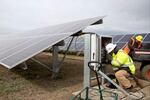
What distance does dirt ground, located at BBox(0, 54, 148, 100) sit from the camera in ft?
23.5

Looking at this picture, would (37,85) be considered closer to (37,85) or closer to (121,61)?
(37,85)

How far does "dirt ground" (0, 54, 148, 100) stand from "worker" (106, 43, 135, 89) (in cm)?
151

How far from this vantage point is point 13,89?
7770 mm

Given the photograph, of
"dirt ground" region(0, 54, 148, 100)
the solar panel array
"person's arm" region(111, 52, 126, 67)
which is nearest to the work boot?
"person's arm" region(111, 52, 126, 67)

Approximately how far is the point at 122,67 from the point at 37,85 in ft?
9.95

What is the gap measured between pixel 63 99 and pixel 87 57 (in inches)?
58.7

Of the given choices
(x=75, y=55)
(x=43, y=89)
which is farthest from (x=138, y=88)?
(x=75, y=55)

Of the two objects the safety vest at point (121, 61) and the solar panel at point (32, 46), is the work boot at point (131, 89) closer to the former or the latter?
the safety vest at point (121, 61)

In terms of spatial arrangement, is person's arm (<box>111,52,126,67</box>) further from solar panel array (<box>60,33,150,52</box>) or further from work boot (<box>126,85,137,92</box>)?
solar panel array (<box>60,33,150,52</box>)

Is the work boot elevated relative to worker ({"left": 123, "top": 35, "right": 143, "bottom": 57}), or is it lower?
lower

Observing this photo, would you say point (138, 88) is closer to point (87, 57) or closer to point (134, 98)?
point (134, 98)

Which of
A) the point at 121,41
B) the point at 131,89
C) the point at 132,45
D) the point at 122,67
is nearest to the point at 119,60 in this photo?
the point at 122,67

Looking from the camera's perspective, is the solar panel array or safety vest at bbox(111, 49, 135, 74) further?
the solar panel array

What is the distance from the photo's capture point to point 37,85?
8.30 meters
